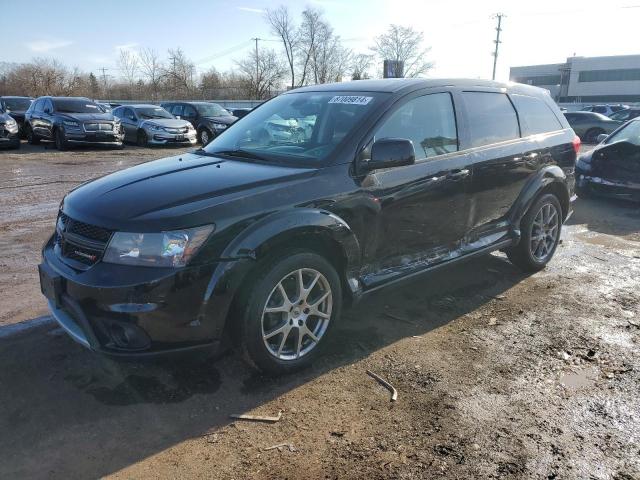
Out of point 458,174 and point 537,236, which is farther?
point 537,236

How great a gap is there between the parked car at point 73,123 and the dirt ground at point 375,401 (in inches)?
522

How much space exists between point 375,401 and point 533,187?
3018 mm

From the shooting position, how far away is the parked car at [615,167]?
330 inches

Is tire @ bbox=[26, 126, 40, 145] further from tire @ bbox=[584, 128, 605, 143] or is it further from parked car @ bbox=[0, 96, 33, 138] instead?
tire @ bbox=[584, 128, 605, 143]

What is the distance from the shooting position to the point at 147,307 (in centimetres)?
268

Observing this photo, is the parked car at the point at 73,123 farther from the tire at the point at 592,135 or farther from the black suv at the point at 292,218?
the tire at the point at 592,135

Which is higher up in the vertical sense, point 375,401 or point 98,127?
point 98,127

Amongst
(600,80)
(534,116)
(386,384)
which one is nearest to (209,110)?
(534,116)

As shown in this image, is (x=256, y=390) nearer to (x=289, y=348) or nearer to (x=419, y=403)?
(x=289, y=348)

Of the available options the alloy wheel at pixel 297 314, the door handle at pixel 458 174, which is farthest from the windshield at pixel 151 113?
the alloy wheel at pixel 297 314

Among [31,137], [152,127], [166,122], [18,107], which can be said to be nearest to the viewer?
[31,137]

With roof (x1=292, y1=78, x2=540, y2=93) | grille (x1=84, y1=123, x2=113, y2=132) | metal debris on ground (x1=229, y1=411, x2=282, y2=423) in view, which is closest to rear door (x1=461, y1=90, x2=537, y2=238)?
roof (x1=292, y1=78, x2=540, y2=93)

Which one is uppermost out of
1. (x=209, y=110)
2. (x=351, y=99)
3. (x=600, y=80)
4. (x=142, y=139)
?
(x=600, y=80)

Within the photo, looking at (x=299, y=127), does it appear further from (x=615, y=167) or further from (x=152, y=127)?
(x=152, y=127)
